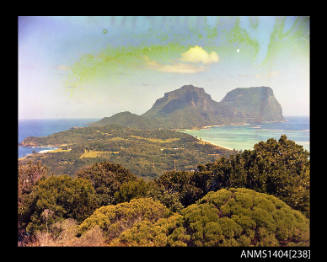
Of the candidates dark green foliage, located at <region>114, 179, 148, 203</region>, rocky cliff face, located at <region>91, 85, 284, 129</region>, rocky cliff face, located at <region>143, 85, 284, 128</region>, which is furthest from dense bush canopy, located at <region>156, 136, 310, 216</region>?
rocky cliff face, located at <region>91, 85, 284, 129</region>

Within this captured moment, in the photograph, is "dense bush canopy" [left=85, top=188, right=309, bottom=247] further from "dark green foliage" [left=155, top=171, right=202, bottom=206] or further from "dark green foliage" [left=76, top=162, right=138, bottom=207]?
"dark green foliage" [left=155, top=171, right=202, bottom=206]

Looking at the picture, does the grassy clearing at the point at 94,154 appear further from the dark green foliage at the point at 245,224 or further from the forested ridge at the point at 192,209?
the dark green foliage at the point at 245,224

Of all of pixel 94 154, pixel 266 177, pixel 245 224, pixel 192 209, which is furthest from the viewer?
pixel 94 154

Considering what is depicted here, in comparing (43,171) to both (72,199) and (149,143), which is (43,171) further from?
(149,143)

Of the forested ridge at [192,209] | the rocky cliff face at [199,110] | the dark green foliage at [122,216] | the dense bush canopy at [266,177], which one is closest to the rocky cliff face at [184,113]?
the rocky cliff face at [199,110]

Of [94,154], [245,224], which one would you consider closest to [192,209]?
[245,224]

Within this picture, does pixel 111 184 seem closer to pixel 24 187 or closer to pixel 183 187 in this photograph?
pixel 24 187
